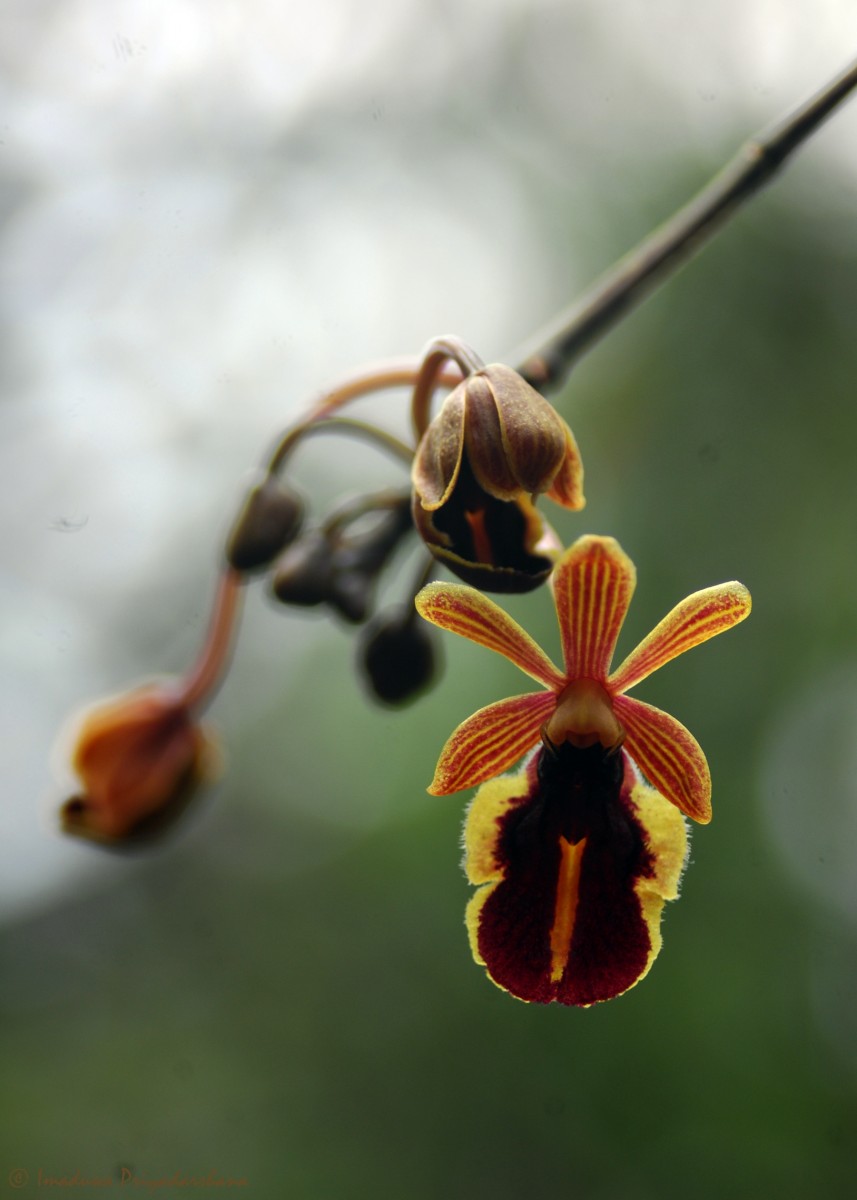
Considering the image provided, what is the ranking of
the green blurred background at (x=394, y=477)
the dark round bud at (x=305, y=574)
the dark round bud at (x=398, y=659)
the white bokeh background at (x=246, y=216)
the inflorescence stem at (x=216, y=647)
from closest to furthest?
the dark round bud at (x=305, y=574) < the dark round bud at (x=398, y=659) < the inflorescence stem at (x=216, y=647) < the white bokeh background at (x=246, y=216) < the green blurred background at (x=394, y=477)

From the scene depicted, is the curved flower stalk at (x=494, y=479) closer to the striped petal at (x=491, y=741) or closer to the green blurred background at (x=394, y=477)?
the striped petal at (x=491, y=741)

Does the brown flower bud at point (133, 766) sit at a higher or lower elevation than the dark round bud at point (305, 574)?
higher

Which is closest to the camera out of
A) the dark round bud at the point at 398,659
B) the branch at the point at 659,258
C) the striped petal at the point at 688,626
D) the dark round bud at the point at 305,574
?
the striped petal at the point at 688,626

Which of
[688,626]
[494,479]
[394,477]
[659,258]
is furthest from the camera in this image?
[394,477]

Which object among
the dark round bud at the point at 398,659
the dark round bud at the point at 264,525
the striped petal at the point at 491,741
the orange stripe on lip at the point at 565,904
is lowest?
the orange stripe on lip at the point at 565,904

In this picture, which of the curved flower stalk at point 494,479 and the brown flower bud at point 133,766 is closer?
the curved flower stalk at point 494,479

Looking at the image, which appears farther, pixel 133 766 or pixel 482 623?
pixel 133 766

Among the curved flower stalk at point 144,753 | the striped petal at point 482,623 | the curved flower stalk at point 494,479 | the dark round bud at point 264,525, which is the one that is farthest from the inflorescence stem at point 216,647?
the striped petal at point 482,623

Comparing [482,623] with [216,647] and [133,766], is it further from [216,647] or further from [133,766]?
[133,766]

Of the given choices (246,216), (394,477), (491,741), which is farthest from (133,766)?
(394,477)
